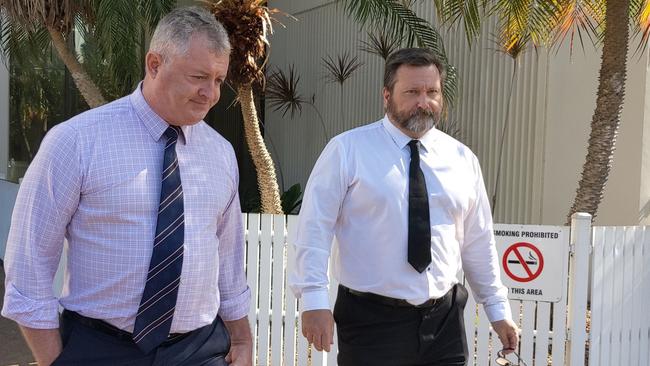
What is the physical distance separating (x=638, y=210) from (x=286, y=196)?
545cm

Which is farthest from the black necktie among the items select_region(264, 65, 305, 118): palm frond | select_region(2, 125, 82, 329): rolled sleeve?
select_region(264, 65, 305, 118): palm frond

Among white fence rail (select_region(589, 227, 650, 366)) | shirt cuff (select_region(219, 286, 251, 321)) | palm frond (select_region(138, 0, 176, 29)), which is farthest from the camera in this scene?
palm frond (select_region(138, 0, 176, 29))

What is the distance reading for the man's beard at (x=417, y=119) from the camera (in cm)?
307

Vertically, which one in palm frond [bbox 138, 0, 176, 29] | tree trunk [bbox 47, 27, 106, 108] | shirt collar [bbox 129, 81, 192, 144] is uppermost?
palm frond [bbox 138, 0, 176, 29]

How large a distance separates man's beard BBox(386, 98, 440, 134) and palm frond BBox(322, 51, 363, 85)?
8.20 meters

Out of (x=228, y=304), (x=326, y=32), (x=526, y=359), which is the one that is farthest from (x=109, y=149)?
(x=326, y=32)

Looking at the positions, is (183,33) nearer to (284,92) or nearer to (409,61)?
(409,61)

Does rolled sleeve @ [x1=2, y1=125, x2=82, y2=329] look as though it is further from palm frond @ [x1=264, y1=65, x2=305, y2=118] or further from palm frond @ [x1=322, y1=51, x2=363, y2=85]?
palm frond @ [x1=264, y1=65, x2=305, y2=118]

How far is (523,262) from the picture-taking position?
488 cm

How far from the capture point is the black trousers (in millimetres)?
2977

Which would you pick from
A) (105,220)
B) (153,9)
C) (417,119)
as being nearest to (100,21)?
(153,9)

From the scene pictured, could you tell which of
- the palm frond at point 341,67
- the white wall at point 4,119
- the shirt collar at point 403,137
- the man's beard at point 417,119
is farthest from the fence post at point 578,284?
the white wall at point 4,119

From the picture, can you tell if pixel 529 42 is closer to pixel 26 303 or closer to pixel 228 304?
pixel 228 304

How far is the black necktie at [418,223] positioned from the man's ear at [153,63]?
1198 millimetres
